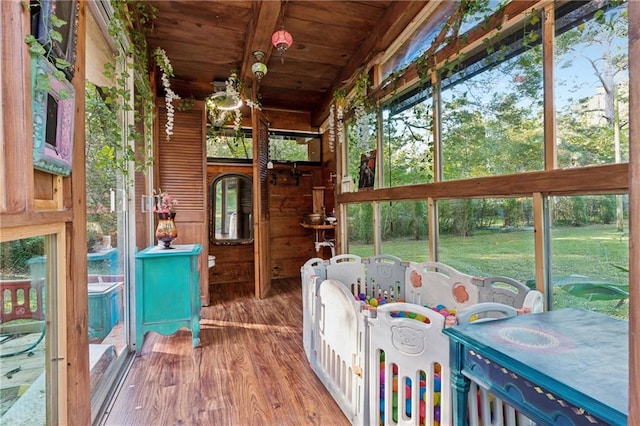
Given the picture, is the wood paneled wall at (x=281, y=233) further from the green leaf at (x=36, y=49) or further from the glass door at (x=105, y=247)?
the green leaf at (x=36, y=49)

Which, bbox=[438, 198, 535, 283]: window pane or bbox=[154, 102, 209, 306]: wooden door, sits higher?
bbox=[154, 102, 209, 306]: wooden door

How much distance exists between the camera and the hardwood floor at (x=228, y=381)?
5.51ft

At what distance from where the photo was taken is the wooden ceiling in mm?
2488

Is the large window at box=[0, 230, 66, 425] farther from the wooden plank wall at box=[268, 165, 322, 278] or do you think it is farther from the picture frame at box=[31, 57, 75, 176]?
the wooden plank wall at box=[268, 165, 322, 278]

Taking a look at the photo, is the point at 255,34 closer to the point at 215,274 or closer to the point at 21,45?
the point at 21,45

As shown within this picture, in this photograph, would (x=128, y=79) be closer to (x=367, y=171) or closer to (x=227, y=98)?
(x=227, y=98)

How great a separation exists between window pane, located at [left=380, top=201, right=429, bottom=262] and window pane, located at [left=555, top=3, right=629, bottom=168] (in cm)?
107

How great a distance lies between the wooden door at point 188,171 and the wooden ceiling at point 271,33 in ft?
1.76

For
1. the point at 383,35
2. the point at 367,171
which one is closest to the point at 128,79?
the point at 383,35

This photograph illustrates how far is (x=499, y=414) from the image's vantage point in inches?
48.9

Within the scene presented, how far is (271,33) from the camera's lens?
2715 millimetres

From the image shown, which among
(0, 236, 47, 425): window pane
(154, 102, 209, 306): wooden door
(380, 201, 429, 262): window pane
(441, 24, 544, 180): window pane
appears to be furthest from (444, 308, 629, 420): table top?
(154, 102, 209, 306): wooden door

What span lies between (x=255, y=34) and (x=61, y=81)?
208cm

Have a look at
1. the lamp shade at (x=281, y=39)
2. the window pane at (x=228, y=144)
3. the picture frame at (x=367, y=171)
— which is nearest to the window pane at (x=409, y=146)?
the picture frame at (x=367, y=171)
